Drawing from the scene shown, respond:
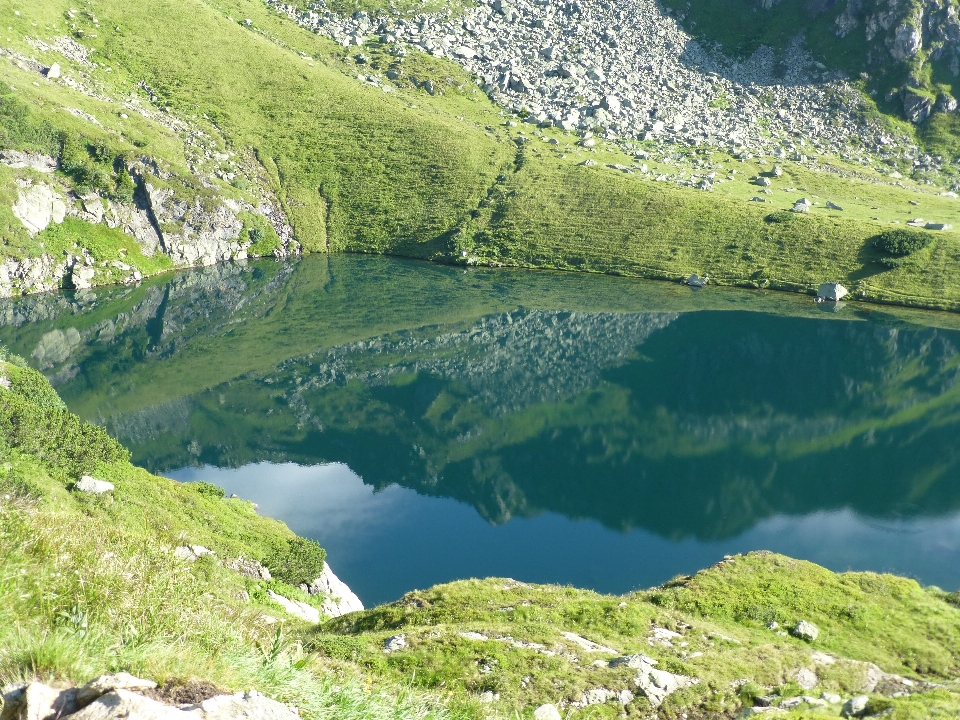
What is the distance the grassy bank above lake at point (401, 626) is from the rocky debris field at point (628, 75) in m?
129

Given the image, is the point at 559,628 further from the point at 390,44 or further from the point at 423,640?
the point at 390,44

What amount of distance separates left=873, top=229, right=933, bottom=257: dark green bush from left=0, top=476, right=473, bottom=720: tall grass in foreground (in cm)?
11671

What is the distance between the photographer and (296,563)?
3469 cm

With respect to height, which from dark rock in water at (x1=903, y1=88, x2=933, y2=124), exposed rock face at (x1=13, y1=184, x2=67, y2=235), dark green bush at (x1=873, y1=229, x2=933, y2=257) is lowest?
exposed rock face at (x1=13, y1=184, x2=67, y2=235)

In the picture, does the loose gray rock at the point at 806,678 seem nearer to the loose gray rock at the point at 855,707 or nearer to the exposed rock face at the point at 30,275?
the loose gray rock at the point at 855,707

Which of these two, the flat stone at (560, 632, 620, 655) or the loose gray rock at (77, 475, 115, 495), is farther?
the loose gray rock at (77, 475, 115, 495)

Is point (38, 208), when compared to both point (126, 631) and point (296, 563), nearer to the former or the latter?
point (296, 563)

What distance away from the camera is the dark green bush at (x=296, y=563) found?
3372cm

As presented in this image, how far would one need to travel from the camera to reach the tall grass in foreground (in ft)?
26.8

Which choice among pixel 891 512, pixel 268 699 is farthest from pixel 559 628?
pixel 891 512

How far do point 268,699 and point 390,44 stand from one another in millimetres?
176616

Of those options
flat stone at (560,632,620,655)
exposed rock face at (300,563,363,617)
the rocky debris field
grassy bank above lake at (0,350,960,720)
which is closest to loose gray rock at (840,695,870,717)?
grassy bank above lake at (0,350,960,720)

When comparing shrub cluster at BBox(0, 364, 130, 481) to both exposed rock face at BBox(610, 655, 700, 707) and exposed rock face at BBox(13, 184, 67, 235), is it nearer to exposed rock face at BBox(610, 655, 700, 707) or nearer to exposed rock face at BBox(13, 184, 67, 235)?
exposed rock face at BBox(610, 655, 700, 707)

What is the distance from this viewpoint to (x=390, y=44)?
16725cm
